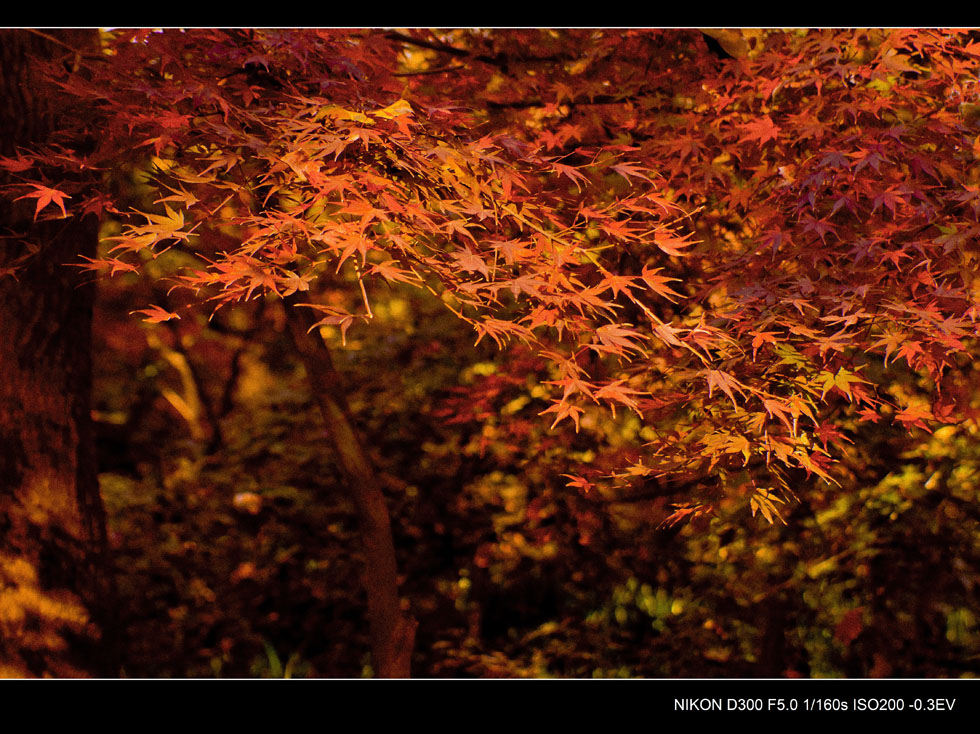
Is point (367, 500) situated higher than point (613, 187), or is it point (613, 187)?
point (613, 187)

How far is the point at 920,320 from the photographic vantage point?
2.46 metres

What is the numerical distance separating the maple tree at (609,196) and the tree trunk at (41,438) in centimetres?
12

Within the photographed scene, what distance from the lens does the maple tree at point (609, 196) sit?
7.33ft

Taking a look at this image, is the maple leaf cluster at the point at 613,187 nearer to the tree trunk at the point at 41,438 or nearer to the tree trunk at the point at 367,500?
the tree trunk at the point at 41,438

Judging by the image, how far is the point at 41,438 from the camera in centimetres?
290

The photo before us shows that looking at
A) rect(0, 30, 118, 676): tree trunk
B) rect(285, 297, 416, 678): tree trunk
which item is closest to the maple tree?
rect(285, 297, 416, 678): tree trunk

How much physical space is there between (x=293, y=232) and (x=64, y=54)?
1.49m

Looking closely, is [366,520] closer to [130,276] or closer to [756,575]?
[756,575]

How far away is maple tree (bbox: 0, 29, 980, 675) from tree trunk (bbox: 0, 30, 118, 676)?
0.40 feet

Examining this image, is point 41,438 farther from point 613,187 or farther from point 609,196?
point 613,187

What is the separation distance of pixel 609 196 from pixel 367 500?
167 cm

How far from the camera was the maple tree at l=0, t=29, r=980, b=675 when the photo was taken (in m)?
2.23

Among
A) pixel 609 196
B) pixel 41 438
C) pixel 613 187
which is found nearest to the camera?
pixel 41 438

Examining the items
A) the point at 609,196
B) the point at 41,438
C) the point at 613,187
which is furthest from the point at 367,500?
the point at 613,187
